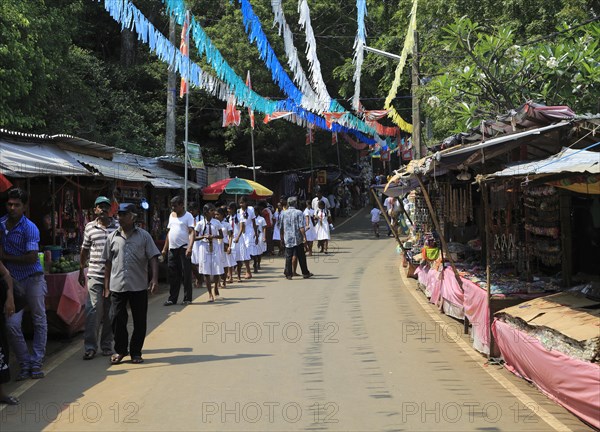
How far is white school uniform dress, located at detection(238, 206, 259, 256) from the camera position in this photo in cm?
1811

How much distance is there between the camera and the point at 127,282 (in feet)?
27.5

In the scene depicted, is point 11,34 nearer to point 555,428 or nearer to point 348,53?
point 348,53

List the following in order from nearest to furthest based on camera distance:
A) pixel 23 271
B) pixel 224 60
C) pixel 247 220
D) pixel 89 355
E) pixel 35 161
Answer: pixel 23 271
pixel 89 355
pixel 35 161
pixel 224 60
pixel 247 220

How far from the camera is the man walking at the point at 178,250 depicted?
43.2ft

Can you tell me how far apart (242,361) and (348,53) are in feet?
82.1

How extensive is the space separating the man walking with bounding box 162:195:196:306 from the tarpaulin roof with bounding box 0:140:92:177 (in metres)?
2.05

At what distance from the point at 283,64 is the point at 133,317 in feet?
75.6

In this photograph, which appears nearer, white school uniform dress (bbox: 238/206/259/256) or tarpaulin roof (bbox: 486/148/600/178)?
tarpaulin roof (bbox: 486/148/600/178)

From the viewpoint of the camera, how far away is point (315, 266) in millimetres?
20344

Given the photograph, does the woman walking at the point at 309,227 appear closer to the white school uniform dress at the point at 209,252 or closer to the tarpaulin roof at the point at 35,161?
the white school uniform dress at the point at 209,252

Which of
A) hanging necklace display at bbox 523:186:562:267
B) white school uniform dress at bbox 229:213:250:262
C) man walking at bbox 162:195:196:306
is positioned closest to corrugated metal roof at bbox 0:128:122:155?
man walking at bbox 162:195:196:306

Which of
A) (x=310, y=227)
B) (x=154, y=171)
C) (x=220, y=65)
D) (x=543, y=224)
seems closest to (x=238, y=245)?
(x=154, y=171)

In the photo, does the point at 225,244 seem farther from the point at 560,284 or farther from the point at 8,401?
the point at 8,401

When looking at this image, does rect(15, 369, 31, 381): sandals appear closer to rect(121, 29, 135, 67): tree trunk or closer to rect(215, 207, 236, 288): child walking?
rect(215, 207, 236, 288): child walking
